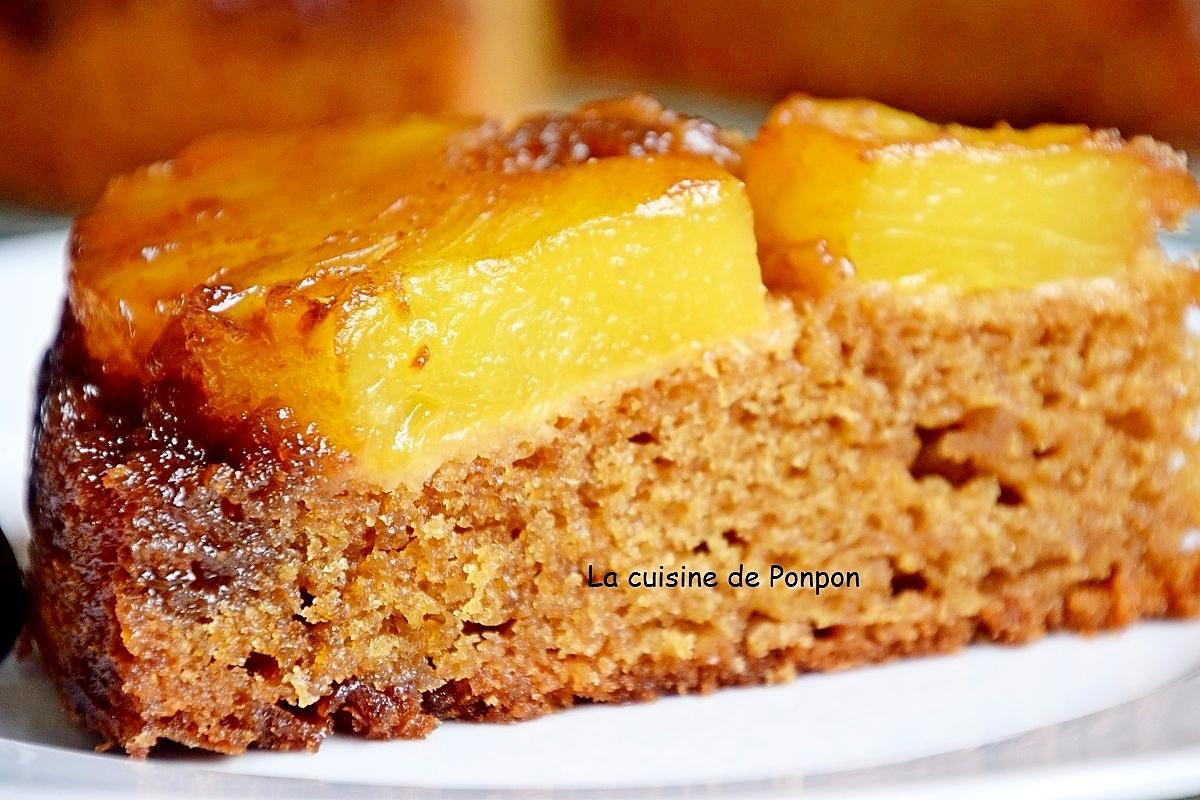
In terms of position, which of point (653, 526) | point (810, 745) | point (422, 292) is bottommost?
point (810, 745)

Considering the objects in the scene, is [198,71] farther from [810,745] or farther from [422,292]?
[810,745]

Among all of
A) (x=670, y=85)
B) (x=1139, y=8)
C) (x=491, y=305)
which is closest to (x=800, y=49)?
(x=670, y=85)

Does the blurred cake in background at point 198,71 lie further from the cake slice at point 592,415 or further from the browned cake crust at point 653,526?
the browned cake crust at point 653,526

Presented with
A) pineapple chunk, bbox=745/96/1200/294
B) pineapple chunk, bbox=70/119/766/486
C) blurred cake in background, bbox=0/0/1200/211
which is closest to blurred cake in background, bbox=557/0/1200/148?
blurred cake in background, bbox=0/0/1200/211

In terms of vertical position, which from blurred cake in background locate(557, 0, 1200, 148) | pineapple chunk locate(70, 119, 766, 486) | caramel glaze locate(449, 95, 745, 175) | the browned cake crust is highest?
caramel glaze locate(449, 95, 745, 175)

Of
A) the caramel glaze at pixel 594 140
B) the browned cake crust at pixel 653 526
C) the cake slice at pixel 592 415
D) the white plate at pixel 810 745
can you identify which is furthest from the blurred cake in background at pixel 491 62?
the browned cake crust at pixel 653 526

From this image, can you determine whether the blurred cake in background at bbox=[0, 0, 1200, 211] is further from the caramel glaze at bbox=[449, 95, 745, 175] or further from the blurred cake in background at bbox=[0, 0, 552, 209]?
the caramel glaze at bbox=[449, 95, 745, 175]

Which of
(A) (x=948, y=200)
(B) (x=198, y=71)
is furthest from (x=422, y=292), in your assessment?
(B) (x=198, y=71)
